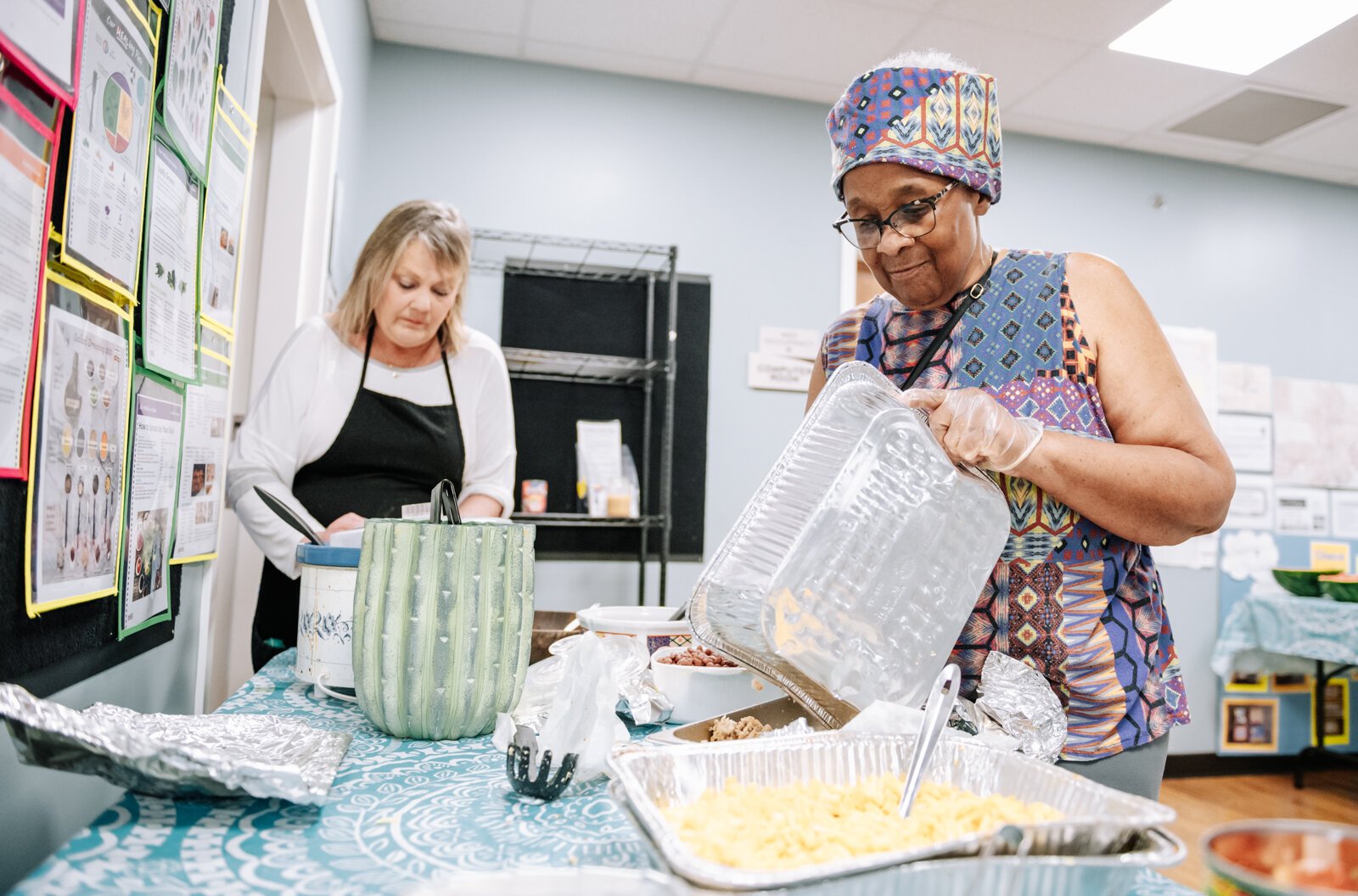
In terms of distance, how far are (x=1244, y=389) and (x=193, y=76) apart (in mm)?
4256

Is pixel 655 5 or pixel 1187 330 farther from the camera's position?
pixel 1187 330

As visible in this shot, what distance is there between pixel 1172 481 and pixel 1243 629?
3.38 metres

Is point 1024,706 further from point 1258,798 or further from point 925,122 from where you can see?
point 1258,798

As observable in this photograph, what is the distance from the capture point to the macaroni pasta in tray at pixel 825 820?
0.46 meters

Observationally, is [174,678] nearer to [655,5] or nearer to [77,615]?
[77,615]

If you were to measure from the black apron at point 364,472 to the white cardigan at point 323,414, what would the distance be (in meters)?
0.02

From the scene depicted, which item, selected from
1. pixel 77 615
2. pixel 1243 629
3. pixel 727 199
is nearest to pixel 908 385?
pixel 77 615

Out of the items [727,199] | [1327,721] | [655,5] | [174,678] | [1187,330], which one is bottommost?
[1327,721]

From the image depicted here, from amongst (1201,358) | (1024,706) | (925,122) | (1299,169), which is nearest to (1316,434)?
(1201,358)

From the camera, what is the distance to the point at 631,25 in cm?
290

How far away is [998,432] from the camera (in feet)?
2.66

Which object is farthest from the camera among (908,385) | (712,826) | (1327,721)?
(1327,721)

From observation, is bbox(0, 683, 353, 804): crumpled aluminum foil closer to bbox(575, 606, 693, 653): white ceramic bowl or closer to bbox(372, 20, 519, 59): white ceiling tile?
bbox(575, 606, 693, 653): white ceramic bowl

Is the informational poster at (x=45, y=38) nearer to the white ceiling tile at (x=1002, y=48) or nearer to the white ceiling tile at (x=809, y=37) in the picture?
the white ceiling tile at (x=809, y=37)
